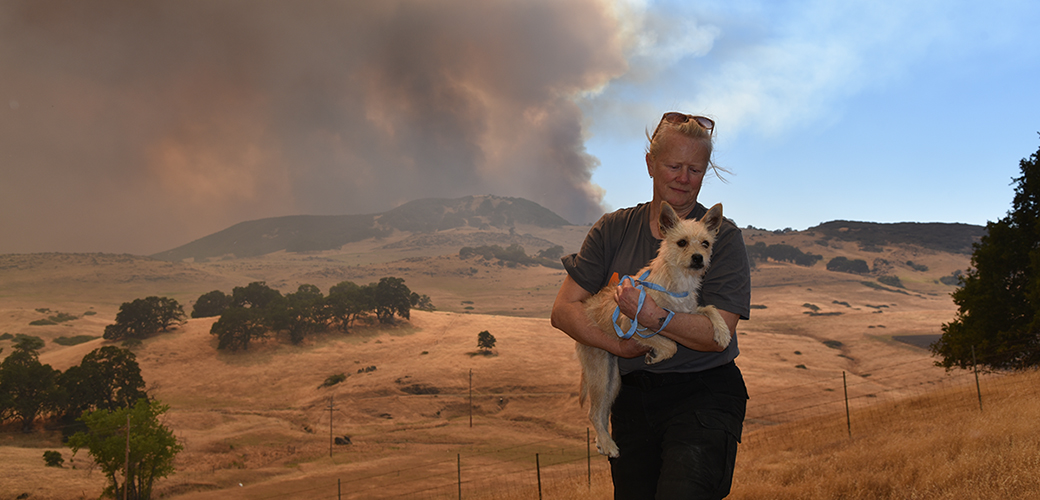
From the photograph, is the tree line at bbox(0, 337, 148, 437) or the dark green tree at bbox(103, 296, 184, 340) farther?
the dark green tree at bbox(103, 296, 184, 340)

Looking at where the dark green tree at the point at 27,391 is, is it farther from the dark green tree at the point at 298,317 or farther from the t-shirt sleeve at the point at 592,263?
the t-shirt sleeve at the point at 592,263

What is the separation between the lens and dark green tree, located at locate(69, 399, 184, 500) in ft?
132

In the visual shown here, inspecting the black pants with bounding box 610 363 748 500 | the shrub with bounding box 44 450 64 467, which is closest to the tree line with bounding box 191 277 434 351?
the shrub with bounding box 44 450 64 467

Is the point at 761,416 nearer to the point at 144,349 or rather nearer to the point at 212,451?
the point at 212,451

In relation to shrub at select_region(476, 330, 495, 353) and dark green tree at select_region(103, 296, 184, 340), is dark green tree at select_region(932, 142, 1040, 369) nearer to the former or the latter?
shrub at select_region(476, 330, 495, 353)

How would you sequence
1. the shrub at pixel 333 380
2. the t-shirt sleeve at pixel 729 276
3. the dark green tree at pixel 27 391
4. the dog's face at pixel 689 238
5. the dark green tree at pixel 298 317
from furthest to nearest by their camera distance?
1. the dark green tree at pixel 298 317
2. the shrub at pixel 333 380
3. the dark green tree at pixel 27 391
4. the dog's face at pixel 689 238
5. the t-shirt sleeve at pixel 729 276

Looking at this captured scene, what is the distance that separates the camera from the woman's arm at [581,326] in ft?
13.3

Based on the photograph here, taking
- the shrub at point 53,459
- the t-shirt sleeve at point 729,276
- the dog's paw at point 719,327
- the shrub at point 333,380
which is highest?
the t-shirt sleeve at point 729,276

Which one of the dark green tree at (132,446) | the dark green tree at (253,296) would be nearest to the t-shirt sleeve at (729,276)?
the dark green tree at (132,446)

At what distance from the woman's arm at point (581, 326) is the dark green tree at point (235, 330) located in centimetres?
10038

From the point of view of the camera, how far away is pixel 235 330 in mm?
92625

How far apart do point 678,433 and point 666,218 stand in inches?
61.3

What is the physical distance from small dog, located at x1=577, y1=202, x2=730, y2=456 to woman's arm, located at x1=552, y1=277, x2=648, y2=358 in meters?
0.11

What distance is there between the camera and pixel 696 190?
4.40 m
